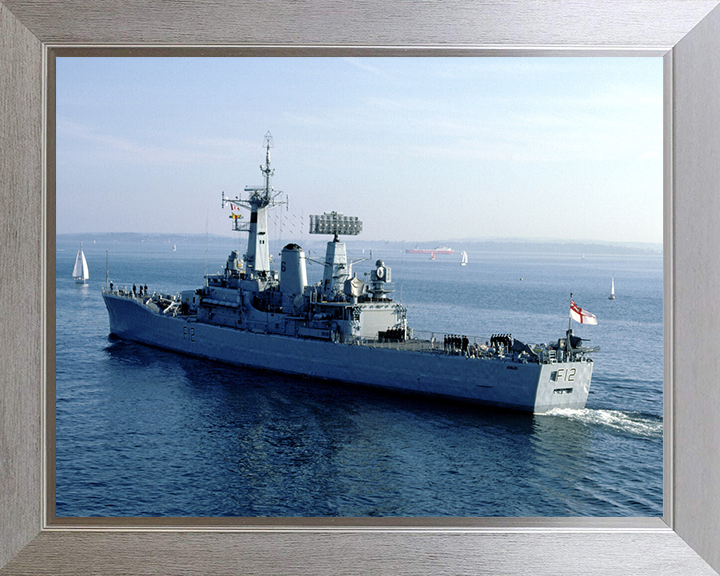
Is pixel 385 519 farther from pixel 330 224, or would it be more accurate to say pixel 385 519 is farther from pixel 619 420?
pixel 330 224

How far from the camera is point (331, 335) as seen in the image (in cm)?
1504

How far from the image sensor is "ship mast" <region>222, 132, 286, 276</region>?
19750 mm

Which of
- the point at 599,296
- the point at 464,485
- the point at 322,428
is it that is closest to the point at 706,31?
the point at 464,485

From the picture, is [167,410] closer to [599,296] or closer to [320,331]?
[320,331]

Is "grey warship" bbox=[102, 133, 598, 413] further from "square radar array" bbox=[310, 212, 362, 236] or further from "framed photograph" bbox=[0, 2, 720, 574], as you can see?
"framed photograph" bbox=[0, 2, 720, 574]

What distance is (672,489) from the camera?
362 cm

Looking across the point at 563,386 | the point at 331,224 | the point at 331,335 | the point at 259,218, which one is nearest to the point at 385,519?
the point at 563,386

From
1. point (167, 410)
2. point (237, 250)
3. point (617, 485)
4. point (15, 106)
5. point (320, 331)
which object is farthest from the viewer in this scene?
point (237, 250)

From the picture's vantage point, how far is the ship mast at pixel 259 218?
19.8 meters

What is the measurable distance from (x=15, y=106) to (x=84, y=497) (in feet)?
18.4

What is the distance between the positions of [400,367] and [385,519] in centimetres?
1007

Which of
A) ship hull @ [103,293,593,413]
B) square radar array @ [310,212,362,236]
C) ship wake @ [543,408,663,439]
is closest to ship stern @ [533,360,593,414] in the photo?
ship hull @ [103,293,593,413]

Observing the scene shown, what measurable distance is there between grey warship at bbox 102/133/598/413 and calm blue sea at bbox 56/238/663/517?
38 cm

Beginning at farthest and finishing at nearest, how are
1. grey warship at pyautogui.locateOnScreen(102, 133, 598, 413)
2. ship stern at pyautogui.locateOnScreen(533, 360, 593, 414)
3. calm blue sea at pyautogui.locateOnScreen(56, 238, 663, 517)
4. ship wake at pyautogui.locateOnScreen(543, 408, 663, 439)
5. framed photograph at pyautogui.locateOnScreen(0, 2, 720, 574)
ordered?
1. grey warship at pyautogui.locateOnScreen(102, 133, 598, 413)
2. ship stern at pyautogui.locateOnScreen(533, 360, 593, 414)
3. ship wake at pyautogui.locateOnScreen(543, 408, 663, 439)
4. calm blue sea at pyautogui.locateOnScreen(56, 238, 663, 517)
5. framed photograph at pyautogui.locateOnScreen(0, 2, 720, 574)
